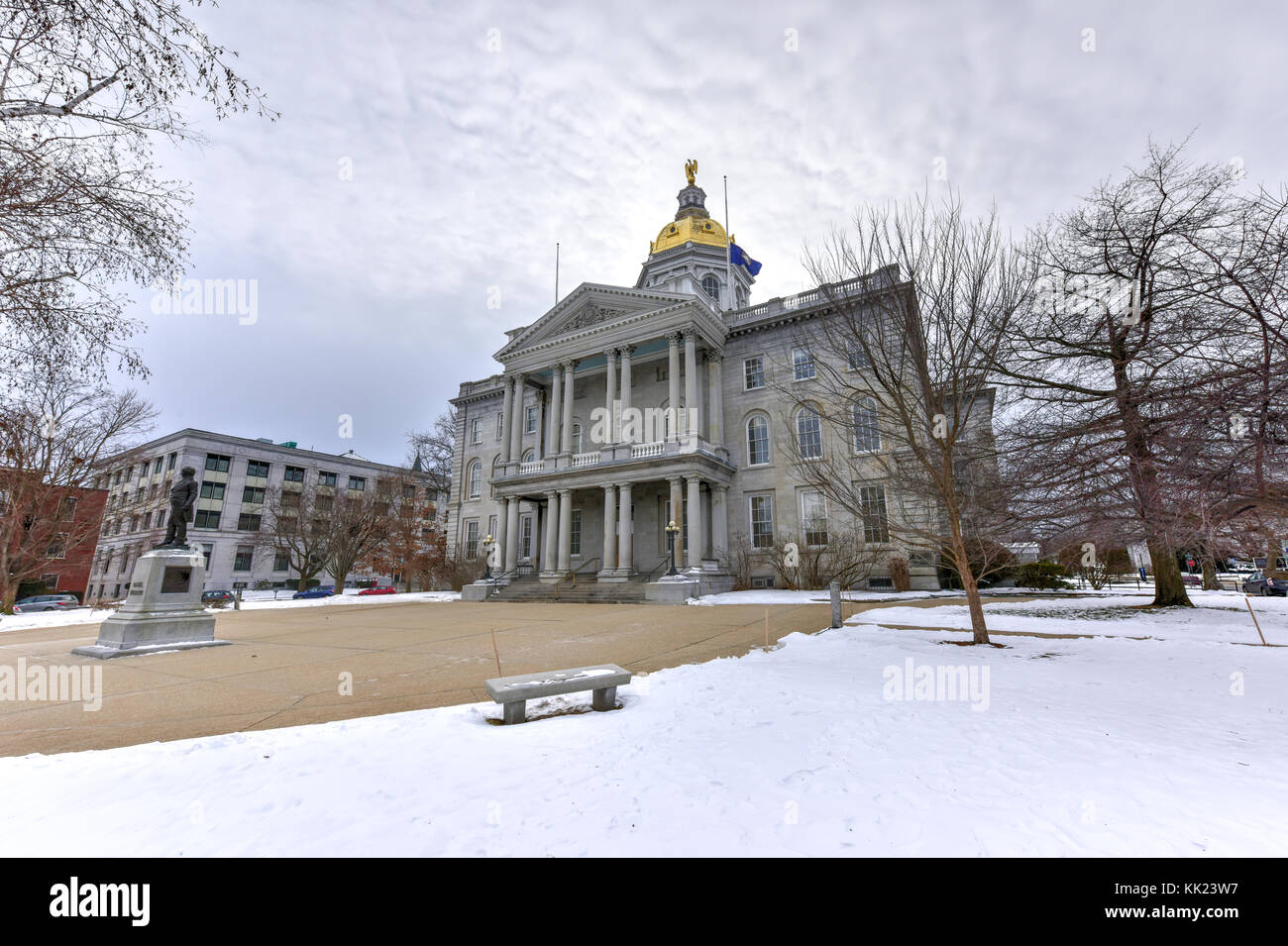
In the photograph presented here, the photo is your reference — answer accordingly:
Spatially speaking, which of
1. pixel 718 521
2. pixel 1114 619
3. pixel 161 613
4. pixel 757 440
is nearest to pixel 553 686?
pixel 161 613

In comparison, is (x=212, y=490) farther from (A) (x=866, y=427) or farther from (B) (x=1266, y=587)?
(B) (x=1266, y=587)

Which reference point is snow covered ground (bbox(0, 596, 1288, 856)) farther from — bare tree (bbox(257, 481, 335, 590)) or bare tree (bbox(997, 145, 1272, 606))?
bare tree (bbox(257, 481, 335, 590))

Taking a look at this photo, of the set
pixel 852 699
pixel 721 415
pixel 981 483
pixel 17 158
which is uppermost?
pixel 721 415

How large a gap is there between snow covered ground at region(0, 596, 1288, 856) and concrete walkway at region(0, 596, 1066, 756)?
847 millimetres

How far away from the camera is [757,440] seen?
1099 inches

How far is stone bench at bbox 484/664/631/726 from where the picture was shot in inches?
191

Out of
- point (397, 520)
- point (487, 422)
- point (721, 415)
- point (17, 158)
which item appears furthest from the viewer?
point (487, 422)

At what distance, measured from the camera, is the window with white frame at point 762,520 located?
26.3 metres
